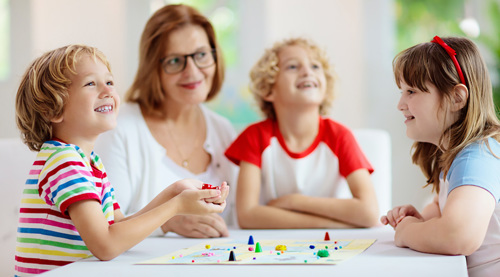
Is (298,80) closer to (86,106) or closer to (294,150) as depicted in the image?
(294,150)

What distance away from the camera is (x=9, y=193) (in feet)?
5.74

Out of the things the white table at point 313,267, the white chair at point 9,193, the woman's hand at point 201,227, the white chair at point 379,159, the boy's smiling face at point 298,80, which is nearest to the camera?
the white table at point 313,267

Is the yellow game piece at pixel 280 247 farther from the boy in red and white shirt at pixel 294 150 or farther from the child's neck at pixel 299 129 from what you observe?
the child's neck at pixel 299 129

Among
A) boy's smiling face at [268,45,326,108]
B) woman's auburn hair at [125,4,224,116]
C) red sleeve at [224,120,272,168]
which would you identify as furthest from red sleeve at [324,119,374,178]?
woman's auburn hair at [125,4,224,116]

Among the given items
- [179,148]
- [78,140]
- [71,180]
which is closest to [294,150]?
[179,148]

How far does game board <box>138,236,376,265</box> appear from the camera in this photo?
42.6 inches

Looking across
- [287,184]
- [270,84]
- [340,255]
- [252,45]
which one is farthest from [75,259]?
[252,45]

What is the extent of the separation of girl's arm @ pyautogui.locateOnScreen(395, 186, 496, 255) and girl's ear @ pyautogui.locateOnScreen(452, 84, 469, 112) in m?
0.22

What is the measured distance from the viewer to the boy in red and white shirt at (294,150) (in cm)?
186

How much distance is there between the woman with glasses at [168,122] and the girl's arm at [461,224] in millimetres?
1004

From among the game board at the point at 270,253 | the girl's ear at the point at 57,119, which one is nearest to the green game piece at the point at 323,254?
the game board at the point at 270,253

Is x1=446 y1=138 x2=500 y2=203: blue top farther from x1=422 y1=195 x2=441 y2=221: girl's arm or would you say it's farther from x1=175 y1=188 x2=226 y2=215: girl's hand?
x1=175 y1=188 x2=226 y2=215: girl's hand

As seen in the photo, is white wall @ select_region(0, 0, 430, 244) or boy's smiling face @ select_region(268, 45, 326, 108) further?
white wall @ select_region(0, 0, 430, 244)

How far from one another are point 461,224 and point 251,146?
3.10 ft
